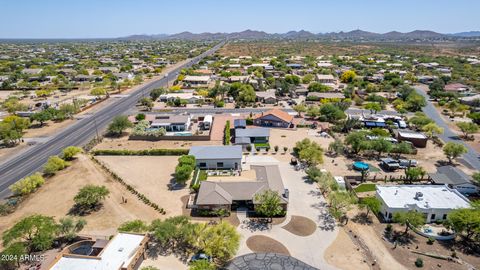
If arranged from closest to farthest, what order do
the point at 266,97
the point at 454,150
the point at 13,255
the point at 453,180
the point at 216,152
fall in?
1. the point at 13,255
2. the point at 453,180
3. the point at 454,150
4. the point at 216,152
5. the point at 266,97

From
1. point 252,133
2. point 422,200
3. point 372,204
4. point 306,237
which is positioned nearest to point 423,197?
point 422,200

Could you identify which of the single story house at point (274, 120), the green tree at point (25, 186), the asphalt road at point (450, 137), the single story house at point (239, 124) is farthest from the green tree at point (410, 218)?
the green tree at point (25, 186)

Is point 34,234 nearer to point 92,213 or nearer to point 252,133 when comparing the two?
point 92,213

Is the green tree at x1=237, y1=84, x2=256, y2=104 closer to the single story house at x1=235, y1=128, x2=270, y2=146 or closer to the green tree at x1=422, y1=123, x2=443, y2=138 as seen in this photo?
the single story house at x1=235, y1=128, x2=270, y2=146

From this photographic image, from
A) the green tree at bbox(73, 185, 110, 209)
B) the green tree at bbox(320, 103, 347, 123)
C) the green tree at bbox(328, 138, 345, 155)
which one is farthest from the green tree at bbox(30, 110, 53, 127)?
the green tree at bbox(320, 103, 347, 123)

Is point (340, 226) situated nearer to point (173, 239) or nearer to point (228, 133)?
point (173, 239)

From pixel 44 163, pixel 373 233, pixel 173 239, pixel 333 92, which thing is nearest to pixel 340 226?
pixel 373 233
